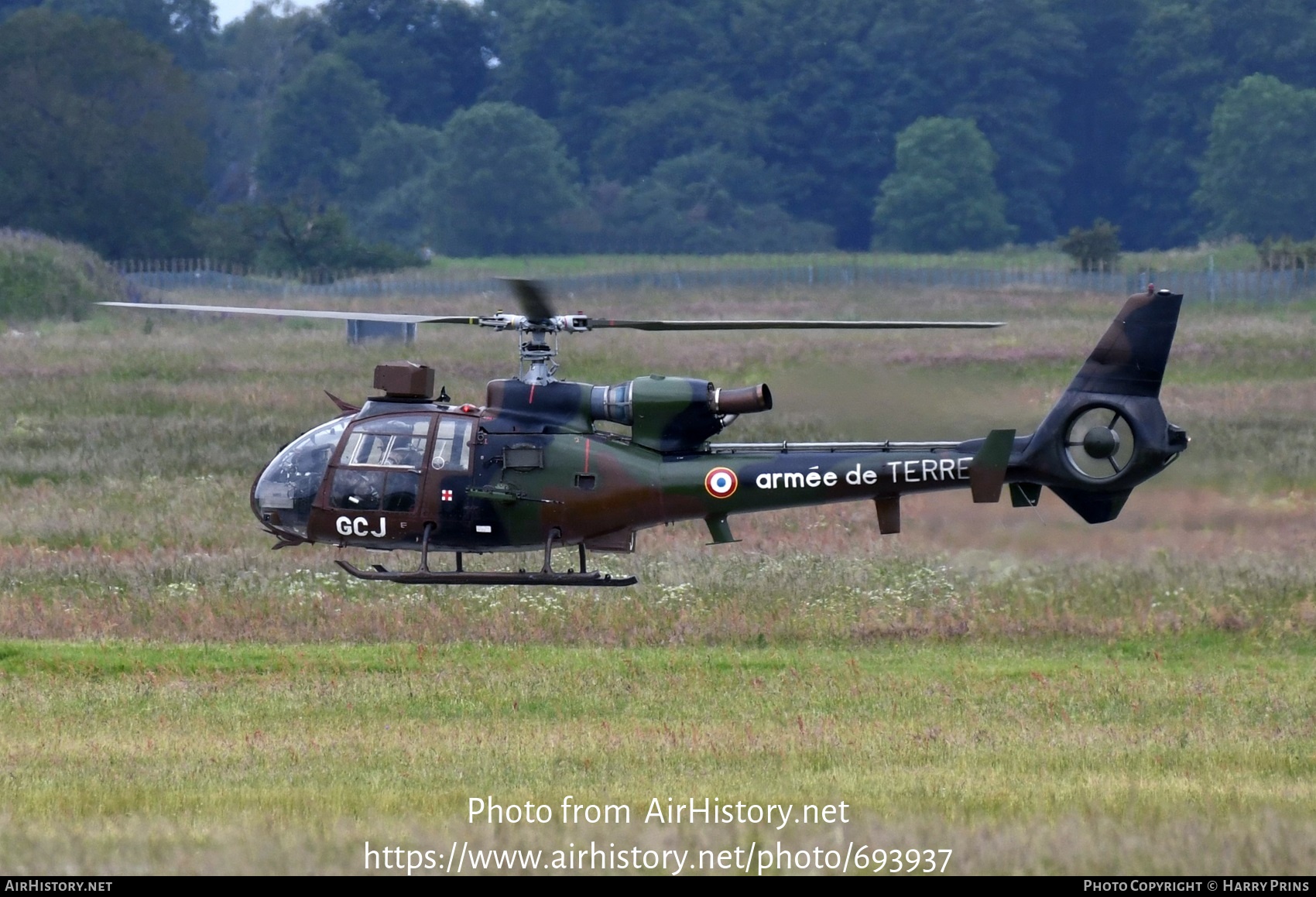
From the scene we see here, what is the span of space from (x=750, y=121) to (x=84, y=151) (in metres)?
45.0

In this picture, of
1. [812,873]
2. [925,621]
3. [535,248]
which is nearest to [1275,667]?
[925,621]

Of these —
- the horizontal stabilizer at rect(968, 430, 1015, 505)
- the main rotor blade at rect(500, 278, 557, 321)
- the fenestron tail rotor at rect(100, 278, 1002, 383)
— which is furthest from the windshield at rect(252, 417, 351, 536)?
the horizontal stabilizer at rect(968, 430, 1015, 505)

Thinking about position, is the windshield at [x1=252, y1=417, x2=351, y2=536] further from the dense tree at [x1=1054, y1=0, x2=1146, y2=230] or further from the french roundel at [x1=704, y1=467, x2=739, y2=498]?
the dense tree at [x1=1054, y1=0, x2=1146, y2=230]

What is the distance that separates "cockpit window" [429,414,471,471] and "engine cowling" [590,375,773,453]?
1.26 meters

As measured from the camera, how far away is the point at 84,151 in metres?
94.6

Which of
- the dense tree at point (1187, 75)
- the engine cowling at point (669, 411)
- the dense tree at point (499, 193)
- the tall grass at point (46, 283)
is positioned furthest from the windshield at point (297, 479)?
the dense tree at point (1187, 75)

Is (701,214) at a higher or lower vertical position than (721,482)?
higher

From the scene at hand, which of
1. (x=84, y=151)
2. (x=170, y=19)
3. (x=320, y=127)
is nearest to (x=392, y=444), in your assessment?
(x=84, y=151)

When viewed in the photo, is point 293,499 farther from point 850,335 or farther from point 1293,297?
point 1293,297

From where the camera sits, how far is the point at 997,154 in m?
121

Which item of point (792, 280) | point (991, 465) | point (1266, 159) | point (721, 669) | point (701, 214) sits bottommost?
point (721, 669)

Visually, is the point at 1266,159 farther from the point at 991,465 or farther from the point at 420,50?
the point at 991,465

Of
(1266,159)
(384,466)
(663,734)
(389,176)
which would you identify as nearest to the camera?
(663,734)

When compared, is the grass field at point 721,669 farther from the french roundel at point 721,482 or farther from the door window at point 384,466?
the french roundel at point 721,482
